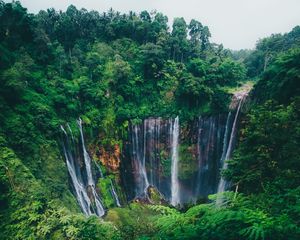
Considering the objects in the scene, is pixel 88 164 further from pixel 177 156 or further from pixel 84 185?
pixel 177 156

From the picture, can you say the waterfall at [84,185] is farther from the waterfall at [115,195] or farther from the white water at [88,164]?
the waterfall at [115,195]

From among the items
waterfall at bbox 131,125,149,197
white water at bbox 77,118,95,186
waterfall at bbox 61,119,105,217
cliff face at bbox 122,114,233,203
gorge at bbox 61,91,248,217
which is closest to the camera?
waterfall at bbox 61,119,105,217

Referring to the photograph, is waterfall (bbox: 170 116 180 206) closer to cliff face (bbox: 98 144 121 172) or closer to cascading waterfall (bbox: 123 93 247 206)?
cascading waterfall (bbox: 123 93 247 206)

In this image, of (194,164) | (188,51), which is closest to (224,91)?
(194,164)

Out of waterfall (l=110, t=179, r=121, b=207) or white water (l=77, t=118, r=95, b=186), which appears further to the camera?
waterfall (l=110, t=179, r=121, b=207)

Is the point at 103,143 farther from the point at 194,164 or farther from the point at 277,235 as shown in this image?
the point at 277,235

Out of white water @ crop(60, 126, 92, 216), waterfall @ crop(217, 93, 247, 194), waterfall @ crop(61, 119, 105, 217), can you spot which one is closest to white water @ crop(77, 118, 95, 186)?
waterfall @ crop(61, 119, 105, 217)
